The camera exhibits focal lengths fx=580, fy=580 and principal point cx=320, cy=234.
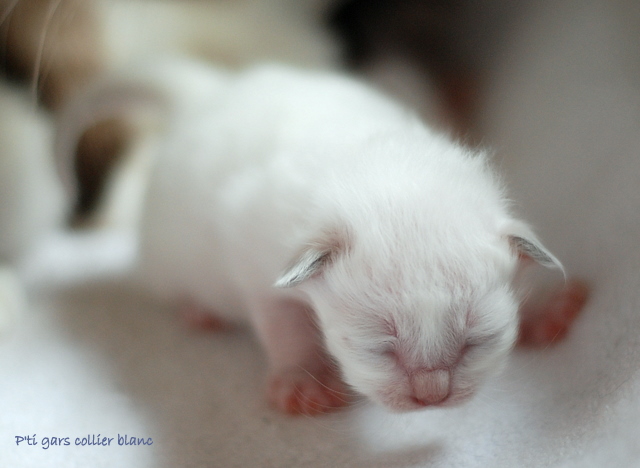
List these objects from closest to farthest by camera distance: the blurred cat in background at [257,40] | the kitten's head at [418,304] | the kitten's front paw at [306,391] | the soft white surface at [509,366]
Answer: the kitten's head at [418,304], the soft white surface at [509,366], the kitten's front paw at [306,391], the blurred cat in background at [257,40]

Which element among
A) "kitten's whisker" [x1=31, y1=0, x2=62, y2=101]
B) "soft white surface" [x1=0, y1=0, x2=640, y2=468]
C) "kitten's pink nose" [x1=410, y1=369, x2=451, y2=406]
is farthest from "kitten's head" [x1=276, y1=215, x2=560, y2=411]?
"kitten's whisker" [x1=31, y1=0, x2=62, y2=101]

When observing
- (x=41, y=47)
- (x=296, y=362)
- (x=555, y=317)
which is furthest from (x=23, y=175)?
(x=555, y=317)

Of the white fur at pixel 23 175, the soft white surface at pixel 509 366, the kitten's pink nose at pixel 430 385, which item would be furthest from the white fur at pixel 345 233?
the white fur at pixel 23 175

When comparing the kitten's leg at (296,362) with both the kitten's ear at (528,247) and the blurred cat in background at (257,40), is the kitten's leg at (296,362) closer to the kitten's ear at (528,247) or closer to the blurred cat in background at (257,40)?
the kitten's ear at (528,247)

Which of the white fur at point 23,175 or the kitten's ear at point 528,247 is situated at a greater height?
the kitten's ear at point 528,247

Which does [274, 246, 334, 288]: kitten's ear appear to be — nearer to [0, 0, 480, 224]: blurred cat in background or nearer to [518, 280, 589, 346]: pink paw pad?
[518, 280, 589, 346]: pink paw pad

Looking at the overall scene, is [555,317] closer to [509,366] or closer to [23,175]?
[509,366]
